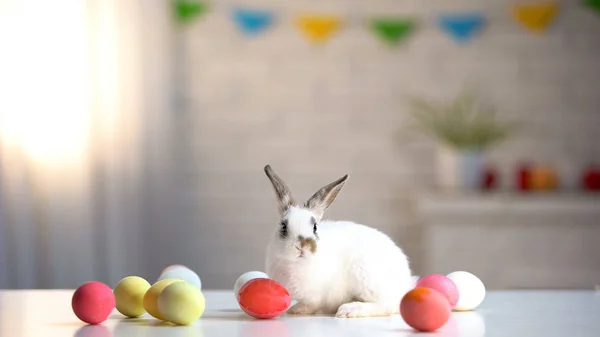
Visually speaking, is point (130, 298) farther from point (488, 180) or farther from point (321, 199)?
point (488, 180)

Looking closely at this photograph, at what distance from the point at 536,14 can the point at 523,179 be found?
0.70 metres

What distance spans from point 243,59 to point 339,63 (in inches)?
15.9

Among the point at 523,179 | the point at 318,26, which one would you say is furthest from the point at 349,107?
the point at 523,179

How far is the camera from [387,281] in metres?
1.17

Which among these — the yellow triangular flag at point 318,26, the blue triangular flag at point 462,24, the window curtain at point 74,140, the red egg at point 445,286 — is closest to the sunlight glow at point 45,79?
the window curtain at point 74,140

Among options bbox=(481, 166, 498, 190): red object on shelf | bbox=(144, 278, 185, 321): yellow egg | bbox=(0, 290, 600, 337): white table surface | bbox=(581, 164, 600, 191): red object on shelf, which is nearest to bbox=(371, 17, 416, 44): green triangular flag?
bbox=(481, 166, 498, 190): red object on shelf

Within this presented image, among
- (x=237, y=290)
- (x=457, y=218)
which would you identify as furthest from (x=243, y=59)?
(x=237, y=290)

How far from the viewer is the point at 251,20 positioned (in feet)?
11.5

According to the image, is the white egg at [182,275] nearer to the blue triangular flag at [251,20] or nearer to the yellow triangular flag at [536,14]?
the blue triangular flag at [251,20]

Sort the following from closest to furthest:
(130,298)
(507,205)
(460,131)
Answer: (130,298), (507,205), (460,131)

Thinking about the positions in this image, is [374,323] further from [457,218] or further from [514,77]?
[514,77]

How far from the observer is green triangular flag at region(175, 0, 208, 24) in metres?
3.51

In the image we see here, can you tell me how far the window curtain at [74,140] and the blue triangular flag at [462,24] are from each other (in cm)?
124

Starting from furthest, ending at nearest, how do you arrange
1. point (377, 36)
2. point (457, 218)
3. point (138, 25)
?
1. point (377, 36)
2. point (457, 218)
3. point (138, 25)
